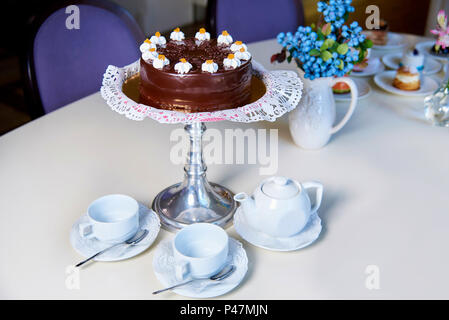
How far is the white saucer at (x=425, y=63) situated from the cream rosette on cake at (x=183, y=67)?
102 centimetres

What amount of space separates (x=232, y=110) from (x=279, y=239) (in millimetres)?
255

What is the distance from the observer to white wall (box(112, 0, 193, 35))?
3.98 meters

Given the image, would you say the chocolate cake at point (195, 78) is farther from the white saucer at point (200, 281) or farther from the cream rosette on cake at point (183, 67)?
the white saucer at point (200, 281)

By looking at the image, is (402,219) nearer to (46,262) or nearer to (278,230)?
(278,230)

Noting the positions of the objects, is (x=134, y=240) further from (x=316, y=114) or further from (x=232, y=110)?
(x=316, y=114)

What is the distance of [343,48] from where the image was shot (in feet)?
3.55

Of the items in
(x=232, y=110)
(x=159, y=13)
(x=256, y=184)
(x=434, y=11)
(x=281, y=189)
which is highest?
(x=232, y=110)

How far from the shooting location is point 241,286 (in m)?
0.84

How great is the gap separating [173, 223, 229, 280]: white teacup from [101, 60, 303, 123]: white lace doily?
187 millimetres

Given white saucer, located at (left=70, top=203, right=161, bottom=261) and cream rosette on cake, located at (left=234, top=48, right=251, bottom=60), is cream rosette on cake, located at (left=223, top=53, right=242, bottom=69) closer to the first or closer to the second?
cream rosette on cake, located at (left=234, top=48, right=251, bottom=60)

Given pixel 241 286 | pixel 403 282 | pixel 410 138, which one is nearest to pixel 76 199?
pixel 241 286

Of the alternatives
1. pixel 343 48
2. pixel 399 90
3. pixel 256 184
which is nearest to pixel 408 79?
pixel 399 90

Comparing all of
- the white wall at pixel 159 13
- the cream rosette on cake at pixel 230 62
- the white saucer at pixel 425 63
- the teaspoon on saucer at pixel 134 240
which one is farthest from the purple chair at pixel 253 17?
the white wall at pixel 159 13

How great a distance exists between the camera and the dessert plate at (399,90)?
1.51 m
